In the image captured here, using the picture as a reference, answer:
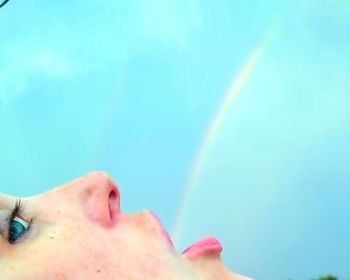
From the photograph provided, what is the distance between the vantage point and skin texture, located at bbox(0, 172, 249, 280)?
274cm

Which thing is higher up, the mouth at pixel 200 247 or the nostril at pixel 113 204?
the nostril at pixel 113 204

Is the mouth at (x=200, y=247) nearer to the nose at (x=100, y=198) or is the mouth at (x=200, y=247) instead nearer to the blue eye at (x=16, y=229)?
the nose at (x=100, y=198)

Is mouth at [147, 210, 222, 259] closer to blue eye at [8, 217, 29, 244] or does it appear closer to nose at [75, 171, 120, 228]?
nose at [75, 171, 120, 228]

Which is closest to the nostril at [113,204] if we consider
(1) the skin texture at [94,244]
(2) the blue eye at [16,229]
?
(1) the skin texture at [94,244]

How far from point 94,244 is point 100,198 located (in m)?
0.36

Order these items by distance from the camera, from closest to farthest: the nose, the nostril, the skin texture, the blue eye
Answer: the skin texture, the blue eye, the nose, the nostril

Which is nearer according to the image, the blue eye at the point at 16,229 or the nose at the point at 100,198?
the blue eye at the point at 16,229

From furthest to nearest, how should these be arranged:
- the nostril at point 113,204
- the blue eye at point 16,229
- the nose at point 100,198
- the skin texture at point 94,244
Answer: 1. the nostril at point 113,204
2. the nose at point 100,198
3. the blue eye at point 16,229
4. the skin texture at point 94,244

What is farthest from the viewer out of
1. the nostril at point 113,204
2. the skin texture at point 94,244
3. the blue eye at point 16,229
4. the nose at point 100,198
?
the nostril at point 113,204

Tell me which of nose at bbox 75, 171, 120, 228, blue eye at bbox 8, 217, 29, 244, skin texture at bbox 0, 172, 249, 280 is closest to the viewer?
skin texture at bbox 0, 172, 249, 280

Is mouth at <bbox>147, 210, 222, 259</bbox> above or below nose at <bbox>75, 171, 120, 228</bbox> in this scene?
below

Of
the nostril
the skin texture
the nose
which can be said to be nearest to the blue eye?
the skin texture

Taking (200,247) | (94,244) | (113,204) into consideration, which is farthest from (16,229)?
(200,247)

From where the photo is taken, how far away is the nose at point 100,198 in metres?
3.06
